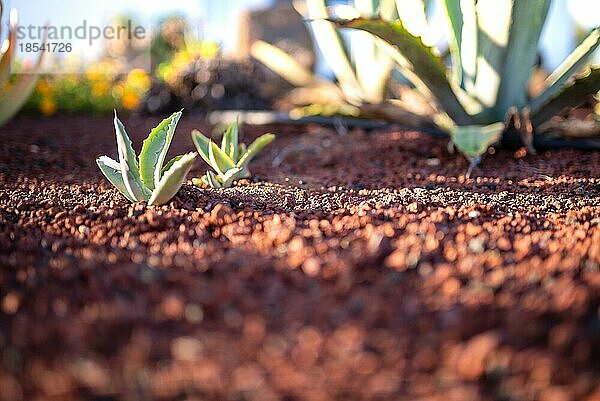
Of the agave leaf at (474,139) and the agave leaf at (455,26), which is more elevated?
the agave leaf at (455,26)

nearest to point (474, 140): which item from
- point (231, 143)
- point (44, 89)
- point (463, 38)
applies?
point (463, 38)

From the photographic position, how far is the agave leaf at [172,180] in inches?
52.7

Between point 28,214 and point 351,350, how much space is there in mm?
1021

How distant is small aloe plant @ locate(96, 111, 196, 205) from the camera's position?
4.59 ft

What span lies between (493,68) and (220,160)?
108cm

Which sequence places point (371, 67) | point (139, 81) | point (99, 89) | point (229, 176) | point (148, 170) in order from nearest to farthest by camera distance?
point (148, 170) < point (229, 176) < point (371, 67) < point (99, 89) < point (139, 81)

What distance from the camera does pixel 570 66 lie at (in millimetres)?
2084

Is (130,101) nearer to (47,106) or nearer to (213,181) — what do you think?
(47,106)

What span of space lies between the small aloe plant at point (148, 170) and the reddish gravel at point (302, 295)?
46mm

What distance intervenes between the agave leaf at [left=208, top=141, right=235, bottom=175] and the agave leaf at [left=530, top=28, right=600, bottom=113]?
1.16 meters

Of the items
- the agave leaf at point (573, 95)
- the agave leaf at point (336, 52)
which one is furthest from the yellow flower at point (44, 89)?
the agave leaf at point (573, 95)

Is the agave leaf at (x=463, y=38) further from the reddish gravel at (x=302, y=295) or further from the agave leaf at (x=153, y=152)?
the agave leaf at (x=153, y=152)

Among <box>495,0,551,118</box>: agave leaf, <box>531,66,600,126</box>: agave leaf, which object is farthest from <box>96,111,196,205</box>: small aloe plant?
<box>531,66,600,126</box>: agave leaf

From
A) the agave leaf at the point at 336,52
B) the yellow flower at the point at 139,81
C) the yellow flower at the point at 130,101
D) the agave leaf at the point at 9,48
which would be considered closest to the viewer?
the agave leaf at the point at 9,48
